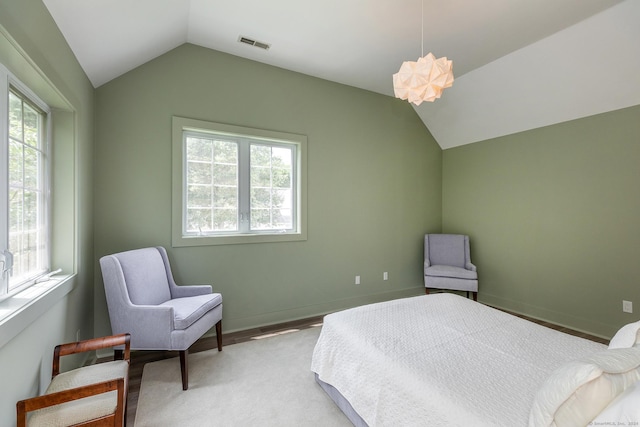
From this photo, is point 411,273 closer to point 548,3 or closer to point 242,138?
point 242,138

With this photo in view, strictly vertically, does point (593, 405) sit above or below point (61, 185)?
below

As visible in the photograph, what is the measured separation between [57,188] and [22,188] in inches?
17.0

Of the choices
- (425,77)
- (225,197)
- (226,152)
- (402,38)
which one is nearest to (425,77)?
(425,77)

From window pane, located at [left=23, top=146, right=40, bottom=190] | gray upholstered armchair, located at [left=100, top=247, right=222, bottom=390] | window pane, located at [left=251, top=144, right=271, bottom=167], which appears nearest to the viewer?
window pane, located at [left=23, top=146, right=40, bottom=190]

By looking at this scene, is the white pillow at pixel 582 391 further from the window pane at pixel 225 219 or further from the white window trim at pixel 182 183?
the window pane at pixel 225 219

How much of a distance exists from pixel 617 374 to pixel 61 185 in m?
3.08

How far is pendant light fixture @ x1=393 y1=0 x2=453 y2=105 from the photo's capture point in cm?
173

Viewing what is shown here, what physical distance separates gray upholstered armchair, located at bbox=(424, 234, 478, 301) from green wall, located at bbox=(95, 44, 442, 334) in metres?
0.23

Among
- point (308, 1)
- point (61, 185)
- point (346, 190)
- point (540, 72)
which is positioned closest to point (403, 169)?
point (346, 190)

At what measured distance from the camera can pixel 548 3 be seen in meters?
2.21

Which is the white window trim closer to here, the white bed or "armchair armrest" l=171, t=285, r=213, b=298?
"armchair armrest" l=171, t=285, r=213, b=298

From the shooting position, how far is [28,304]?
4.58 ft

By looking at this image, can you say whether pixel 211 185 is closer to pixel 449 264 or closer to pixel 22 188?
pixel 22 188

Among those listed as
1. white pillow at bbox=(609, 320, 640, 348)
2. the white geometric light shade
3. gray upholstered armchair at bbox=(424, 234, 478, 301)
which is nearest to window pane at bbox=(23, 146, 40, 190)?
the white geometric light shade
